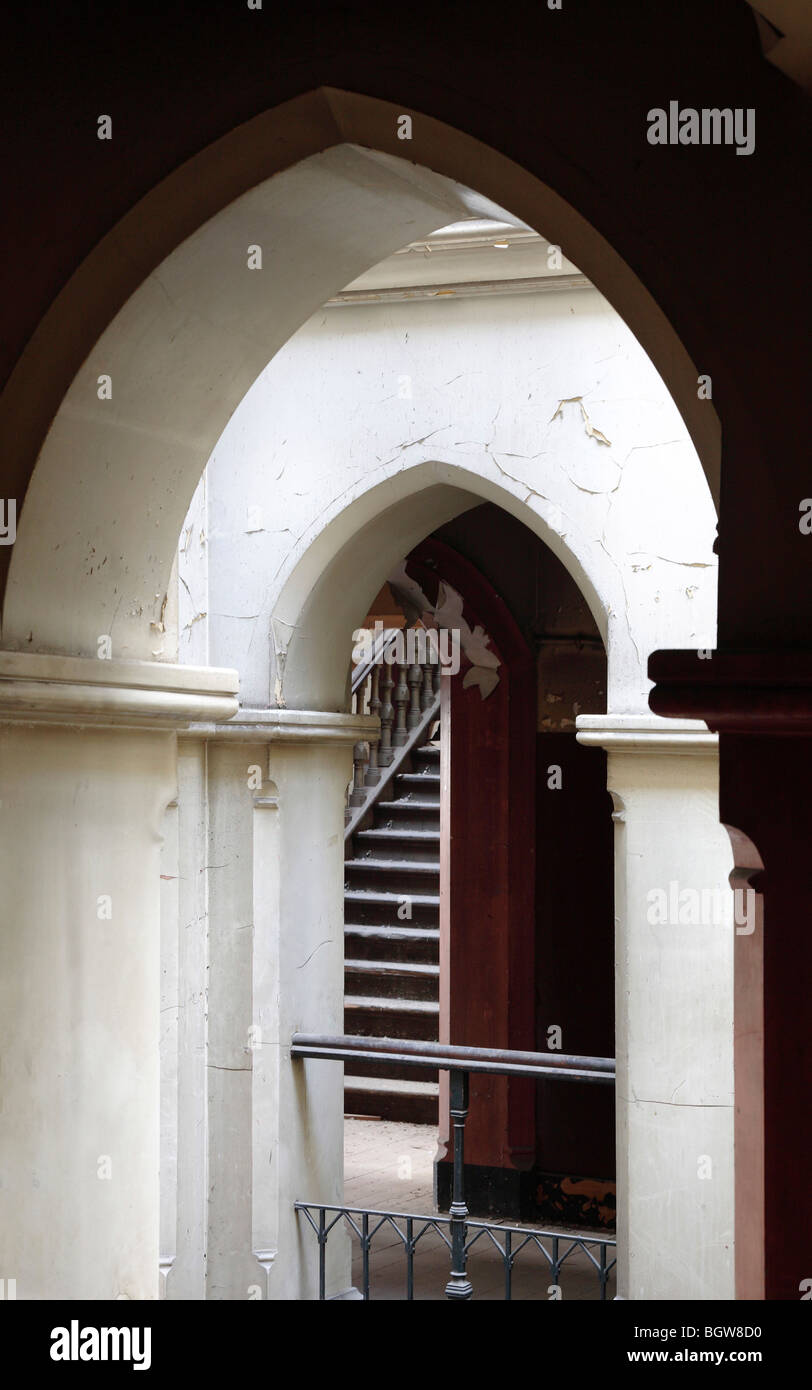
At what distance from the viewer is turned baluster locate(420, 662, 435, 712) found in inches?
470

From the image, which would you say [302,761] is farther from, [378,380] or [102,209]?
[102,209]

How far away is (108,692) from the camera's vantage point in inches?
Answer: 108

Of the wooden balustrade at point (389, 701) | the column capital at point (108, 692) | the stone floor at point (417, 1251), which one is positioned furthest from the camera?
the wooden balustrade at point (389, 701)

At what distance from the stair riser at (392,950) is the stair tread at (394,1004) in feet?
0.82

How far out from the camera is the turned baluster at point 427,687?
1193 cm

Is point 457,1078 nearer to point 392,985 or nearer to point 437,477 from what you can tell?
point 437,477

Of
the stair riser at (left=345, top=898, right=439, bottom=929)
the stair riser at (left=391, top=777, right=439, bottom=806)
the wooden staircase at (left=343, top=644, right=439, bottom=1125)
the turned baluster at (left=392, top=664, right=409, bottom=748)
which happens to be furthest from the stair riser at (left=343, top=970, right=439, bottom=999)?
the turned baluster at (left=392, top=664, right=409, bottom=748)

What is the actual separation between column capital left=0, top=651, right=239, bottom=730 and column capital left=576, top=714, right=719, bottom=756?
6.64ft

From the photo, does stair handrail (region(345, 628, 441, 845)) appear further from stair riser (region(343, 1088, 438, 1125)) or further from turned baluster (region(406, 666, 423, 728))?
stair riser (region(343, 1088, 438, 1125))

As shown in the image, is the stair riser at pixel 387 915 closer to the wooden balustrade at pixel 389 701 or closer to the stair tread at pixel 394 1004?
the stair tread at pixel 394 1004

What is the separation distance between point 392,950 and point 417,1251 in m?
2.93

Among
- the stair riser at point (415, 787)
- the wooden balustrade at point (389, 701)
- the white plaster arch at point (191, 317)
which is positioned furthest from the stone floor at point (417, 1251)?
the white plaster arch at point (191, 317)

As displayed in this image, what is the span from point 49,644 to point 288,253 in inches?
32.7

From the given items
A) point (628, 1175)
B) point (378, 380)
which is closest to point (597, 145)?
point (378, 380)
